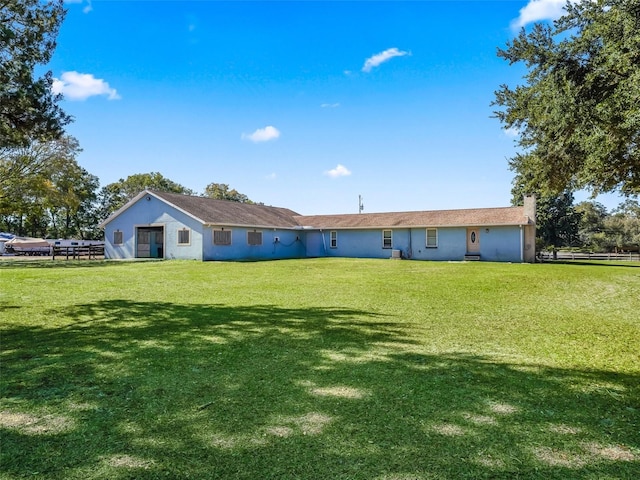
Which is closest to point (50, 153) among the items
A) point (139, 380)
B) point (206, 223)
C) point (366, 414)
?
point (206, 223)

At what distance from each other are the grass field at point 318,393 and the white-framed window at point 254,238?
63.3 ft

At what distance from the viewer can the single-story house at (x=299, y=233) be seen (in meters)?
25.5

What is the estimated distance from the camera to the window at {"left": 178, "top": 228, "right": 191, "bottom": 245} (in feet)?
83.7

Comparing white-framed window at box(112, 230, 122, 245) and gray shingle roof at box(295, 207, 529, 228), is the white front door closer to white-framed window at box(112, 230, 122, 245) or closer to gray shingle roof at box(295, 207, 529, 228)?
gray shingle roof at box(295, 207, 529, 228)

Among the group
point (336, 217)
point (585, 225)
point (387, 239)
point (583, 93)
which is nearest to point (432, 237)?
point (387, 239)

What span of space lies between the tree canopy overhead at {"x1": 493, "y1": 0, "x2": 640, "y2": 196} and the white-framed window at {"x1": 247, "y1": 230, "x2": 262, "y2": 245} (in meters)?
19.3

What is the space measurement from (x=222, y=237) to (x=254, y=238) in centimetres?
296

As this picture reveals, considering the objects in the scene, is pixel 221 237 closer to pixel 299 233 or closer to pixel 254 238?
pixel 254 238

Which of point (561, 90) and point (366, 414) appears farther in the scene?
point (561, 90)

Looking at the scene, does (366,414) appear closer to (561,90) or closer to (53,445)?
(53,445)

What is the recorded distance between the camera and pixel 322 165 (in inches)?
1137

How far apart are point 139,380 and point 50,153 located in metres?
32.6

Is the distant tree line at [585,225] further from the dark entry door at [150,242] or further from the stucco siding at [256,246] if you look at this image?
the dark entry door at [150,242]

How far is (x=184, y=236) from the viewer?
2573 centimetres
